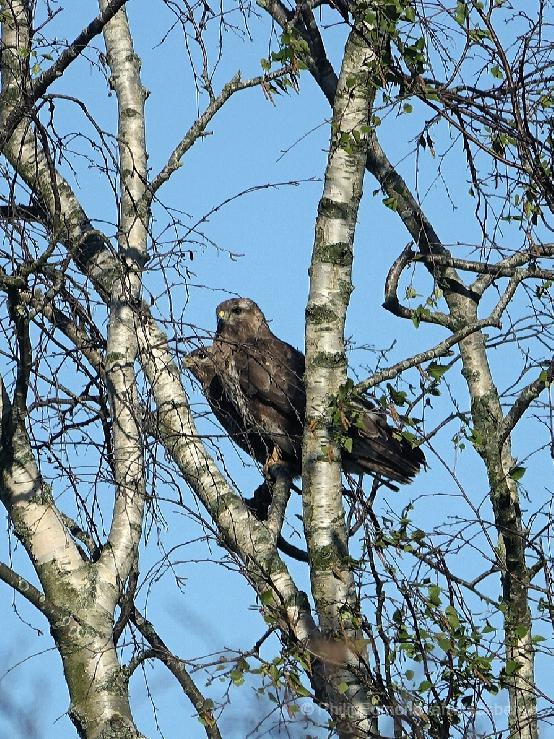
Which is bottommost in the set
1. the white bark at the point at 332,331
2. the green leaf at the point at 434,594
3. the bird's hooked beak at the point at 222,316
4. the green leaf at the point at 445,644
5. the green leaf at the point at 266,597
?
the green leaf at the point at 445,644

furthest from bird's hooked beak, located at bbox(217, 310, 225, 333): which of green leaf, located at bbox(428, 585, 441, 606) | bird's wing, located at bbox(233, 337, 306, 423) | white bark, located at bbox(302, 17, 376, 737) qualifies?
green leaf, located at bbox(428, 585, 441, 606)

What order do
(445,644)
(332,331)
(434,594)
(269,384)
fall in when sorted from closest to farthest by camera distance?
(445,644) < (434,594) < (332,331) < (269,384)

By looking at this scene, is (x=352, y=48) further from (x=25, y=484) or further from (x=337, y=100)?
(x=25, y=484)

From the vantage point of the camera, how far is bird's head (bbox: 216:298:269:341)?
935 centimetres

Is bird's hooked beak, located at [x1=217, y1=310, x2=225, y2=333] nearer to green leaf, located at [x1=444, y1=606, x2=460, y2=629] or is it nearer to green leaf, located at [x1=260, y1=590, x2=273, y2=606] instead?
green leaf, located at [x1=260, y1=590, x2=273, y2=606]

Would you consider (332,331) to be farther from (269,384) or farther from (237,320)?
(237,320)

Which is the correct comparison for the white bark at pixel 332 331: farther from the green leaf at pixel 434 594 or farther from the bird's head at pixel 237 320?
the bird's head at pixel 237 320

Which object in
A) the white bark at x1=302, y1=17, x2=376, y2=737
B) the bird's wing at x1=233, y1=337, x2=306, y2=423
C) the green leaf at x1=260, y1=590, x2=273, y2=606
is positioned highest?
the bird's wing at x1=233, y1=337, x2=306, y2=423

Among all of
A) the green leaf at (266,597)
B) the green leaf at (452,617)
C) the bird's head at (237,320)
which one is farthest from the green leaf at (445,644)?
the bird's head at (237,320)

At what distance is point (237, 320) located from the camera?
30.8 feet

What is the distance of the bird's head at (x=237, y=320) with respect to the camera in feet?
30.7

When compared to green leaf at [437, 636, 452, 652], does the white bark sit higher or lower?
higher

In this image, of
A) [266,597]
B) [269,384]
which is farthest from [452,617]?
[269,384]

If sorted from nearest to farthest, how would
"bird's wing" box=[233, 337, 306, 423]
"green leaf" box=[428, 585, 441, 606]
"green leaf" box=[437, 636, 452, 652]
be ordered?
"green leaf" box=[437, 636, 452, 652]
"green leaf" box=[428, 585, 441, 606]
"bird's wing" box=[233, 337, 306, 423]
